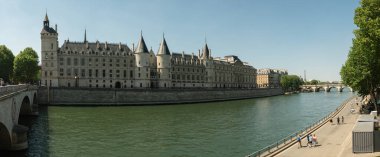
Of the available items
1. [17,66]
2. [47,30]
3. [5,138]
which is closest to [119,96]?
[17,66]

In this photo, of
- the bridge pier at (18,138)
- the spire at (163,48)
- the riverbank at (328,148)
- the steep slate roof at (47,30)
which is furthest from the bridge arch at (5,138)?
the spire at (163,48)

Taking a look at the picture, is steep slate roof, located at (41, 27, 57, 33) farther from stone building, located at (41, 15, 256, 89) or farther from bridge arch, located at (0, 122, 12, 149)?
bridge arch, located at (0, 122, 12, 149)

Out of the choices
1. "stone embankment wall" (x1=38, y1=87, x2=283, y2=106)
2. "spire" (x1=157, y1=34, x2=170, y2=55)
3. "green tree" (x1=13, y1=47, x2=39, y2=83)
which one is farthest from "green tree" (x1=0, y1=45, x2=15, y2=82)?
"spire" (x1=157, y1=34, x2=170, y2=55)

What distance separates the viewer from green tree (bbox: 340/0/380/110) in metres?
29.7

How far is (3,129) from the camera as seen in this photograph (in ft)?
80.0

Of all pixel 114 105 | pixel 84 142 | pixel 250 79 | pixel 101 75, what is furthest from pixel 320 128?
pixel 250 79

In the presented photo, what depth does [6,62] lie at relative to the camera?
288ft

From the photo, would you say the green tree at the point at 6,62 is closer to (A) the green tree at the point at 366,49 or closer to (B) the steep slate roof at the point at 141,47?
(B) the steep slate roof at the point at 141,47

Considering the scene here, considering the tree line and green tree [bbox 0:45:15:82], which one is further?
green tree [bbox 0:45:15:82]

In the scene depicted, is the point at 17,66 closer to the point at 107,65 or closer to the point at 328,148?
the point at 107,65

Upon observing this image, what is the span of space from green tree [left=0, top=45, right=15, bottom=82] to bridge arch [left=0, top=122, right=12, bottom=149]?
218 feet

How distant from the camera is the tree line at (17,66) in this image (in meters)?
84.2

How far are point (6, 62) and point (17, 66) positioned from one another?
21.7 feet

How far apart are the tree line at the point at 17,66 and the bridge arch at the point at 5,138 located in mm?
63311
